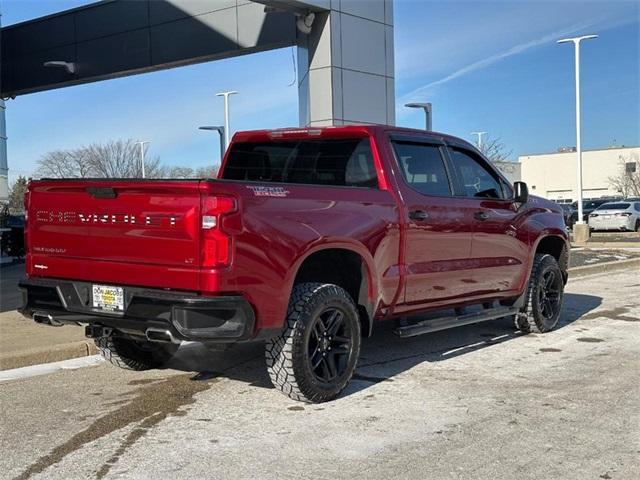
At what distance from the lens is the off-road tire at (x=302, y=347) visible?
4.67 meters

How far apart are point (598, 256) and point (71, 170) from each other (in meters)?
34.0

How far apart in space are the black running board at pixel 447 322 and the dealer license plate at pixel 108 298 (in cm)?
229

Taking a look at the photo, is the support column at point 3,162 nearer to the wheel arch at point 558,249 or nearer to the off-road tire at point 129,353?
the off-road tire at point 129,353

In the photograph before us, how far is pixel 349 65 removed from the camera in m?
12.1

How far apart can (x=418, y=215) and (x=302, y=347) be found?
5.28 ft

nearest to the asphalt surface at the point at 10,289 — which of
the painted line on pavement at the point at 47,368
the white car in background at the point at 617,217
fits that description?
the painted line on pavement at the point at 47,368

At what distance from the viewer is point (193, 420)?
457 centimetres

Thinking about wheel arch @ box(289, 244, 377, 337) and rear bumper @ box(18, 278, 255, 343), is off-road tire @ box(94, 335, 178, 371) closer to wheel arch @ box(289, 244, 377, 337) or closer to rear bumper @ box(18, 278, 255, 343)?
rear bumper @ box(18, 278, 255, 343)

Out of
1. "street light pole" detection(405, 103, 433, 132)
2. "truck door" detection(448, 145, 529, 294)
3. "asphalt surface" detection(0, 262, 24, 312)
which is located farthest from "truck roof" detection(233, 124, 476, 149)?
"street light pole" detection(405, 103, 433, 132)

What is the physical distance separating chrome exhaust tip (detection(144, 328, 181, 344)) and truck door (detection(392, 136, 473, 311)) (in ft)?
6.87

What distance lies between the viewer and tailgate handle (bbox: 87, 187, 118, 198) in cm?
451

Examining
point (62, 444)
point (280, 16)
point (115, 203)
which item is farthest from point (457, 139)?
point (280, 16)

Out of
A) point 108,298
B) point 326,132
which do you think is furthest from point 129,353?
point 326,132

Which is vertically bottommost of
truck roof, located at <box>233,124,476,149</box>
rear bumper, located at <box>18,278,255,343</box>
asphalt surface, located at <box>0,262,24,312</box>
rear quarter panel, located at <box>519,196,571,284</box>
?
asphalt surface, located at <box>0,262,24,312</box>
